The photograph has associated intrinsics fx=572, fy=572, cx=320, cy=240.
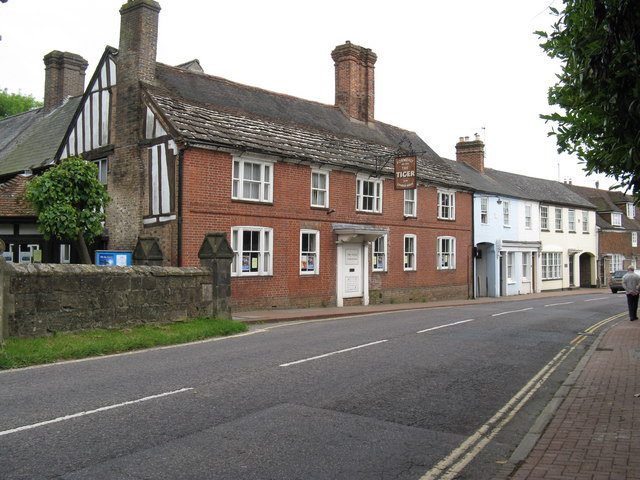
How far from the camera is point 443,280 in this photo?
30.7 meters

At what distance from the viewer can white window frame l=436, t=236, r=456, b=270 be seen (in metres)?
30.5

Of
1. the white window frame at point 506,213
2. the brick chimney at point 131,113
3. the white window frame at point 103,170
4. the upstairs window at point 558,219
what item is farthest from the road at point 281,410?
the upstairs window at point 558,219

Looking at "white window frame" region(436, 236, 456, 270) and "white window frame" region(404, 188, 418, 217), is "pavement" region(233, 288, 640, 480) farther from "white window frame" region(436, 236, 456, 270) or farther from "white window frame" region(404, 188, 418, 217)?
"white window frame" region(436, 236, 456, 270)

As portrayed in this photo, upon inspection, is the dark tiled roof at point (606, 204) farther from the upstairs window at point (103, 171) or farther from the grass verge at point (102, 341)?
the grass verge at point (102, 341)

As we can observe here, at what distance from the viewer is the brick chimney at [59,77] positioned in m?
32.7

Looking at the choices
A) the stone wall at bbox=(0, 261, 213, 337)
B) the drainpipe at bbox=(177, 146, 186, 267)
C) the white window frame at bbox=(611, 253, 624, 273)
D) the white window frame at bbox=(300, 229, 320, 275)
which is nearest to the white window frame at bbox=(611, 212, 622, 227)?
the white window frame at bbox=(611, 253, 624, 273)

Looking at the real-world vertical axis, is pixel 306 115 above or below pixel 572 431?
above

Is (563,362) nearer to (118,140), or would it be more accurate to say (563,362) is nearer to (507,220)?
(118,140)

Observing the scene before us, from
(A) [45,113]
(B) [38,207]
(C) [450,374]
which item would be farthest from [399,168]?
(A) [45,113]

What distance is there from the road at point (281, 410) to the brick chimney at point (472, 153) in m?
28.6

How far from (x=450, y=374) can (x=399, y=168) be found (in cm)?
1688

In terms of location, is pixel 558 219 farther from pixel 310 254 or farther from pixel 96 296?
pixel 96 296

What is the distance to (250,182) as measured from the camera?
20.8 m

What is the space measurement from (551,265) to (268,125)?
28.4m
